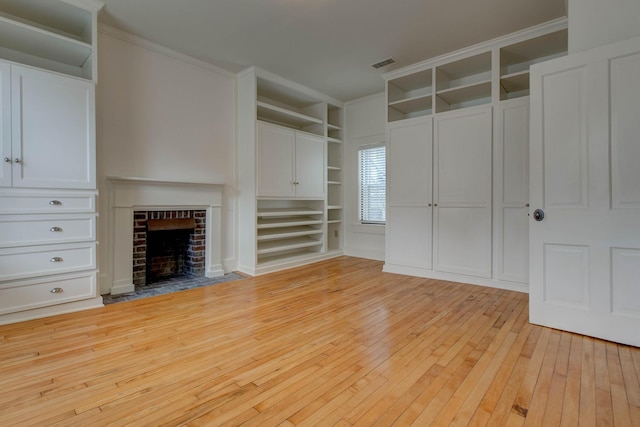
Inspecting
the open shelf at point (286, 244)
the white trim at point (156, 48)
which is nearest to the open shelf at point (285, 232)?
the open shelf at point (286, 244)

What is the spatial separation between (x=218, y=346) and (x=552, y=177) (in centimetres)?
283

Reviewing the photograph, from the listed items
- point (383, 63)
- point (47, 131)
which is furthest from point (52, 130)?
point (383, 63)

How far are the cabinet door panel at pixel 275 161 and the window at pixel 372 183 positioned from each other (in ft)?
4.68

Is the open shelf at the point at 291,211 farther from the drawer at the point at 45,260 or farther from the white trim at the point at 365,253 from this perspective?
the drawer at the point at 45,260

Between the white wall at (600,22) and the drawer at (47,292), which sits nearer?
the white wall at (600,22)

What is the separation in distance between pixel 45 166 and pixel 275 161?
8.30 feet

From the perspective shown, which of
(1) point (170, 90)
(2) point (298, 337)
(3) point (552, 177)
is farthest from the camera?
(1) point (170, 90)

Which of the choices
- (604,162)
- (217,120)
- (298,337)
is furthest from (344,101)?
(298,337)

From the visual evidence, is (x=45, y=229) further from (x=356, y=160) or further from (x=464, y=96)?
(x=464, y=96)

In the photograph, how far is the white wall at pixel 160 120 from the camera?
320 centimetres

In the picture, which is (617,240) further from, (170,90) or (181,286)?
(170,90)

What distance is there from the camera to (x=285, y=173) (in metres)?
4.55

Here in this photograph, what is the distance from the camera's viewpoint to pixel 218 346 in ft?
6.81

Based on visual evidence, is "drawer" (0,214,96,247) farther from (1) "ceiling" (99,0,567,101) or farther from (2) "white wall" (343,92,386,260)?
(2) "white wall" (343,92,386,260)
